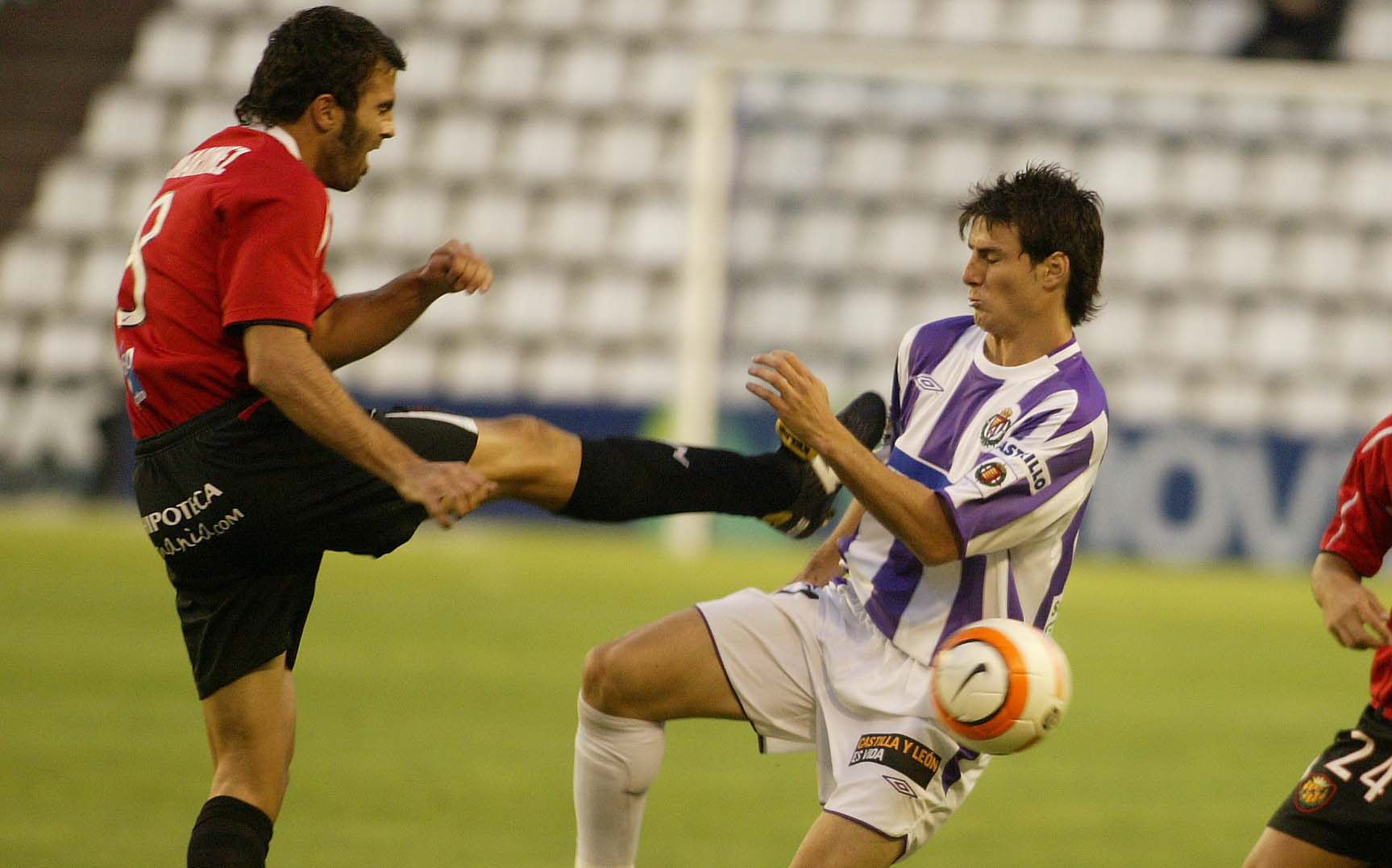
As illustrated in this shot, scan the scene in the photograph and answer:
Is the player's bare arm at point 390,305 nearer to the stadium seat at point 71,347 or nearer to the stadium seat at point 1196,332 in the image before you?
the stadium seat at point 1196,332

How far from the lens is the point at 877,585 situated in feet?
14.0

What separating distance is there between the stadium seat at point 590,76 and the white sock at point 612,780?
13.2m

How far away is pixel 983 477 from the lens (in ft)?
12.8

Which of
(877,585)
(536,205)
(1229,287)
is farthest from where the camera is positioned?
(536,205)

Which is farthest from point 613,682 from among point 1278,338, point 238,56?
point 238,56

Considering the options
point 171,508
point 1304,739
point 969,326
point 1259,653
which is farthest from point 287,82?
point 1259,653

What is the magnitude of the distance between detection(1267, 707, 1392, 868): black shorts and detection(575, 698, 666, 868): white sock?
142cm

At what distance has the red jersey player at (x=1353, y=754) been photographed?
3775 millimetres

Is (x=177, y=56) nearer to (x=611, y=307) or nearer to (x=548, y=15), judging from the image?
(x=548, y=15)

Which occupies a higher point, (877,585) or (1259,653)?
(877,585)

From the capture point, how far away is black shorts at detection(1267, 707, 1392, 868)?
3777mm

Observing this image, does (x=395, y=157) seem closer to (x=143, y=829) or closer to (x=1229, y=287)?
(x=1229, y=287)

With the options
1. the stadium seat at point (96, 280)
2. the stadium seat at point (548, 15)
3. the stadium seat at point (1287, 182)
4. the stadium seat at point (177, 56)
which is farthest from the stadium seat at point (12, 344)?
the stadium seat at point (1287, 182)

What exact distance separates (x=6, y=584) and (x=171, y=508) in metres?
7.24
